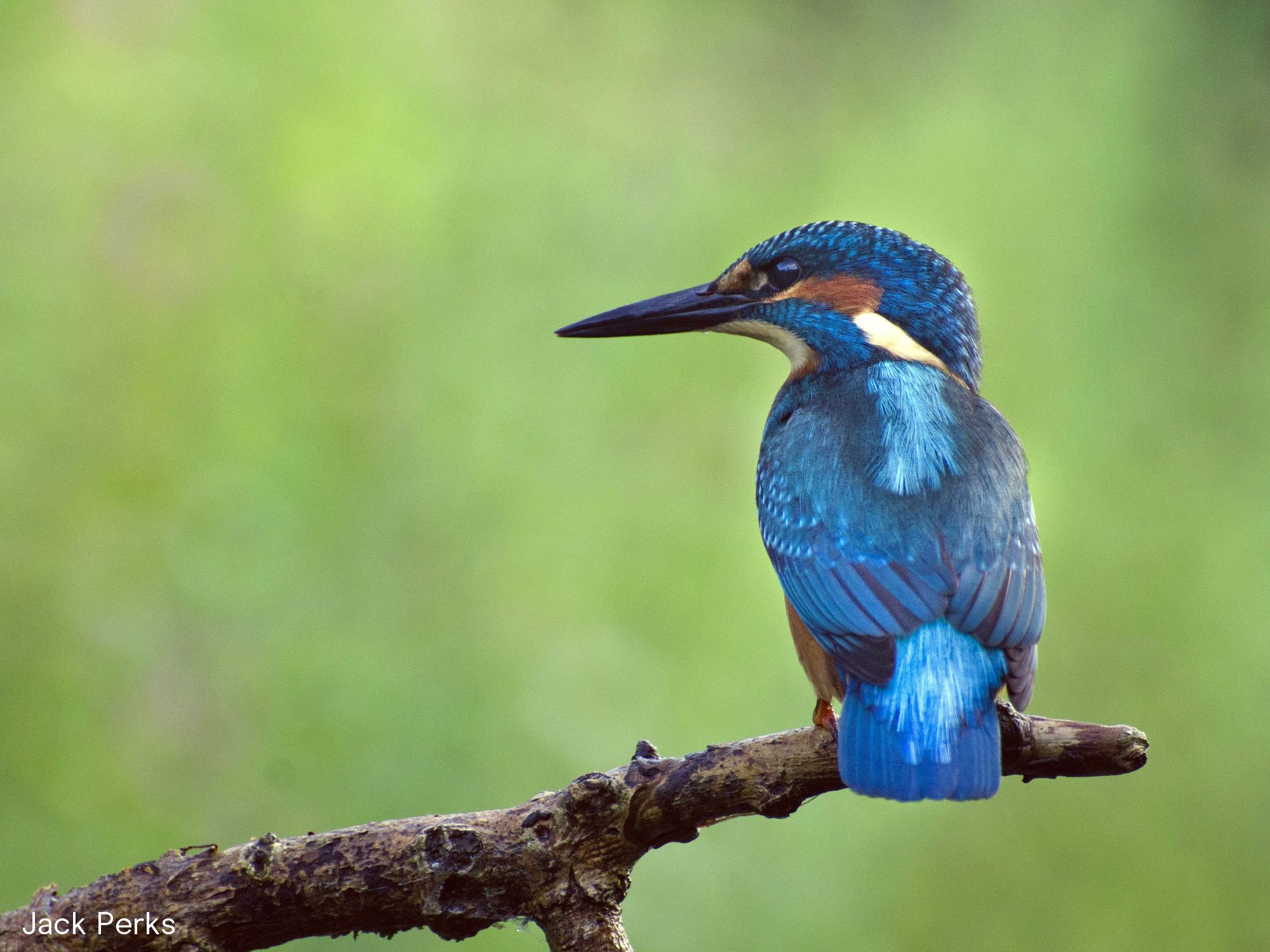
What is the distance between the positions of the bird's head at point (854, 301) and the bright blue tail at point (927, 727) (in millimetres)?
589

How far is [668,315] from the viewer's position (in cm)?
214

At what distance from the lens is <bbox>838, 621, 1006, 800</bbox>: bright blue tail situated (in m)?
1.39

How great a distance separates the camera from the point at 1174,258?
11.6ft

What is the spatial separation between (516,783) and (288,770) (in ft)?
1.73

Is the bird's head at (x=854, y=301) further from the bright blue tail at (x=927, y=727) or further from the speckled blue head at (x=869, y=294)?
the bright blue tail at (x=927, y=727)

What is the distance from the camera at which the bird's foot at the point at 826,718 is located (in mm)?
1610

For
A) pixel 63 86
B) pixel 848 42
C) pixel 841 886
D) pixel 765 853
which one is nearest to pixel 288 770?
pixel 765 853

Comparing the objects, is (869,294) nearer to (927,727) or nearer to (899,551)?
(899,551)

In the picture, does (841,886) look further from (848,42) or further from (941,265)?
(848,42)

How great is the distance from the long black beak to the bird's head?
0.02 m

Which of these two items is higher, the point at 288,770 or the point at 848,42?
the point at 848,42

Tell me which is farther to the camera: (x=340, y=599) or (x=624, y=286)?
(x=624, y=286)

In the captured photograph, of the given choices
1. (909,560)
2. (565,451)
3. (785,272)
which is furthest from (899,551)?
(565,451)

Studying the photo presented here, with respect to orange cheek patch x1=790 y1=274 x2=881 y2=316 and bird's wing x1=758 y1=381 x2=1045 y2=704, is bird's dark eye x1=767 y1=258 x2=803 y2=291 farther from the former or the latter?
bird's wing x1=758 y1=381 x2=1045 y2=704
